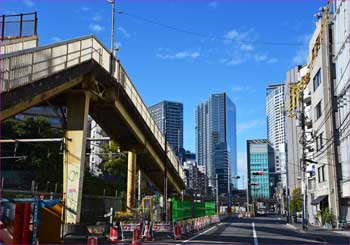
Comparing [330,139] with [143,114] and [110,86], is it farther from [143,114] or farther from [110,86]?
[110,86]

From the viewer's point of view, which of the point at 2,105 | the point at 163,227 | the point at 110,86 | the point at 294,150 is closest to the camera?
the point at 2,105

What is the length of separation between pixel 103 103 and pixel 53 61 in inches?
288

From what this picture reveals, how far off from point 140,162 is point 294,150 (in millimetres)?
73311

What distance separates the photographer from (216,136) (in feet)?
399

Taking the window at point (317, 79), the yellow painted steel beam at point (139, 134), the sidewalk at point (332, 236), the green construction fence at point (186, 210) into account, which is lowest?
the sidewalk at point (332, 236)

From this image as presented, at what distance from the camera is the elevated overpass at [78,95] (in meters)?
19.6

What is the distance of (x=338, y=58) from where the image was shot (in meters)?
45.7

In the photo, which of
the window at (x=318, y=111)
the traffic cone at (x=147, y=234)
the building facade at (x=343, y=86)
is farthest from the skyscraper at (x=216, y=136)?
the traffic cone at (x=147, y=234)

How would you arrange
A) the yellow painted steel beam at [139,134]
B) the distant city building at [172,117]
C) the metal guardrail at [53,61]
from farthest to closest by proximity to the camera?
the distant city building at [172,117]
the yellow painted steel beam at [139,134]
the metal guardrail at [53,61]

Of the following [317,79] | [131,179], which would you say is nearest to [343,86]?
[317,79]

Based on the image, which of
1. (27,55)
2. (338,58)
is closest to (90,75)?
(27,55)

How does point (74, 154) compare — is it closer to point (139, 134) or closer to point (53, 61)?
point (53, 61)

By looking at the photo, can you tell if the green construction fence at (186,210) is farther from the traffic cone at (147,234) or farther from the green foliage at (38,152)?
the green foliage at (38,152)

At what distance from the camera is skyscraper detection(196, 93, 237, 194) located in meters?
118
